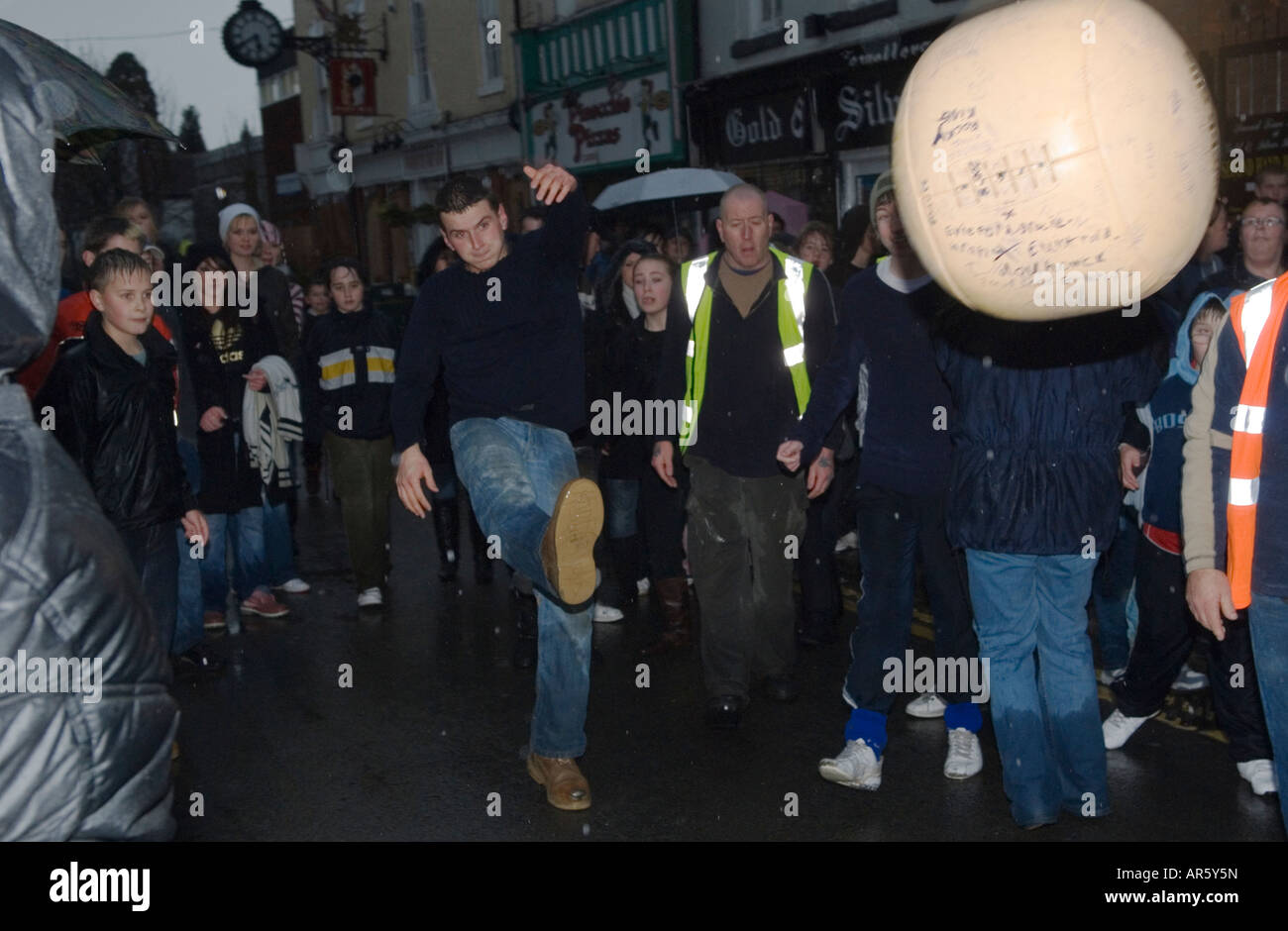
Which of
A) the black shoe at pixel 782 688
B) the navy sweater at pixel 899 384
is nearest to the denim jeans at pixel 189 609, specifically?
the black shoe at pixel 782 688

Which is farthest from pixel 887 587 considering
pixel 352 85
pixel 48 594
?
pixel 352 85

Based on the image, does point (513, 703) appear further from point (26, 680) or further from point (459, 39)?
point (459, 39)

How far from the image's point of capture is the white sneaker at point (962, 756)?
4.97 metres

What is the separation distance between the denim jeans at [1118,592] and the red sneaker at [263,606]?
4.67 metres

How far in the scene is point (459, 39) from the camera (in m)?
25.6

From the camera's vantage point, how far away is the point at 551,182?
4.72m

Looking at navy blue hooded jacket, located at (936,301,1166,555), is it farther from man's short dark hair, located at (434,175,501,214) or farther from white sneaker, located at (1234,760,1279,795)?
man's short dark hair, located at (434,175,501,214)

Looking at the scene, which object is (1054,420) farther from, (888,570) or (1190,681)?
(1190,681)

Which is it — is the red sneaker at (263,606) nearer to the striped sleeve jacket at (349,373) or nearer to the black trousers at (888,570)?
the striped sleeve jacket at (349,373)

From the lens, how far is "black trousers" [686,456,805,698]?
226 inches

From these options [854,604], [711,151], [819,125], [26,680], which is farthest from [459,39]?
[26,680]

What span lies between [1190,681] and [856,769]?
1.78 m

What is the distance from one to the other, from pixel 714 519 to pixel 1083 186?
10.1 ft

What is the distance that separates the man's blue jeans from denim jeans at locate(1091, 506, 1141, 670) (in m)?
2.40
